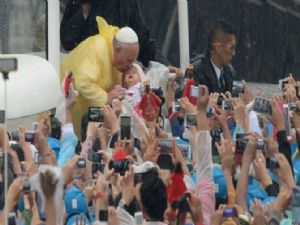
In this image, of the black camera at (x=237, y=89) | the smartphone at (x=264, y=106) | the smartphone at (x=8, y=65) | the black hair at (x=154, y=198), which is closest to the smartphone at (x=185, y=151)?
the smartphone at (x=264, y=106)

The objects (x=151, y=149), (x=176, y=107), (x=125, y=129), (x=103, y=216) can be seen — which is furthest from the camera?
(x=176, y=107)

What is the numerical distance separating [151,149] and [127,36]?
3.24 meters

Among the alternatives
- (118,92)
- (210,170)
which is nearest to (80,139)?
(118,92)

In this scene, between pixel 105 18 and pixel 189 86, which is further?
pixel 105 18

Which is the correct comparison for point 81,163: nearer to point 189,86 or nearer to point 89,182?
point 89,182

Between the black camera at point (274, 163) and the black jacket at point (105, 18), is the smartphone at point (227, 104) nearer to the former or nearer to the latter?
the black camera at point (274, 163)

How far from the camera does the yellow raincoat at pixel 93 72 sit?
18234 millimetres

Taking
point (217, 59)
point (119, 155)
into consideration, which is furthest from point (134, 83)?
point (119, 155)

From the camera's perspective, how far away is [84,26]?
1916 centimetres

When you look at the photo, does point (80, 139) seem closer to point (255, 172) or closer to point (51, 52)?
point (51, 52)

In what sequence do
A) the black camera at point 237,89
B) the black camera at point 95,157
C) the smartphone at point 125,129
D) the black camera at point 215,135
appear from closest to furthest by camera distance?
the black camera at point 95,157 < the smartphone at point 125,129 < the black camera at point 215,135 < the black camera at point 237,89

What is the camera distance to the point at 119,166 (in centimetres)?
1421

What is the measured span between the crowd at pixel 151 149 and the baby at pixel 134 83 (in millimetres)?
12

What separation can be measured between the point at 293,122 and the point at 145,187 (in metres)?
3.18
